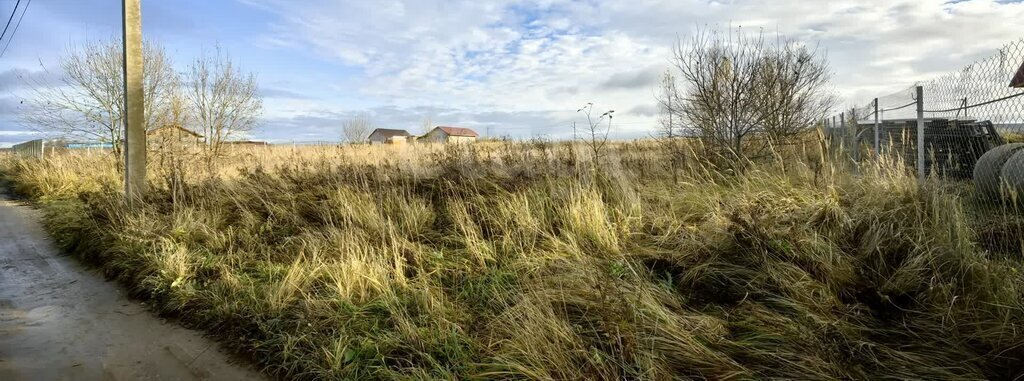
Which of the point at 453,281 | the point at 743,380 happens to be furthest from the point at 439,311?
the point at 743,380

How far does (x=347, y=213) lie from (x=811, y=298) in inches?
185

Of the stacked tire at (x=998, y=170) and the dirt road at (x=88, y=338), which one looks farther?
the stacked tire at (x=998, y=170)

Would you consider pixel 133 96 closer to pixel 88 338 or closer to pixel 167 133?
pixel 88 338

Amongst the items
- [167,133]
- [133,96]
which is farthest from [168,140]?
[133,96]

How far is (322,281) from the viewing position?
4367 mm

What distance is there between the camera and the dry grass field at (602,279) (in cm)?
267

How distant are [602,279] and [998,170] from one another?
6.98m

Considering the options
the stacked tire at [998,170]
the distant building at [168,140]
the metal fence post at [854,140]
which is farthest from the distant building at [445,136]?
the stacked tire at [998,170]

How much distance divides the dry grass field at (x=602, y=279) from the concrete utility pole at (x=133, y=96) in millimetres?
1402

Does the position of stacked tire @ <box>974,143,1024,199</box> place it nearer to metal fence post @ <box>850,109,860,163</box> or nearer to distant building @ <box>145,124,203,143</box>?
metal fence post @ <box>850,109,860,163</box>

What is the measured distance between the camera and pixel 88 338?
3916 millimetres

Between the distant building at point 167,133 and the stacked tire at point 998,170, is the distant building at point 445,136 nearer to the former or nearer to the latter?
the distant building at point 167,133

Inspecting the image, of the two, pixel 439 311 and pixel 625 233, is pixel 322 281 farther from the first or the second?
pixel 625 233

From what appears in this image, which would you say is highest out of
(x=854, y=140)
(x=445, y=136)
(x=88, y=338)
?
(x=445, y=136)
